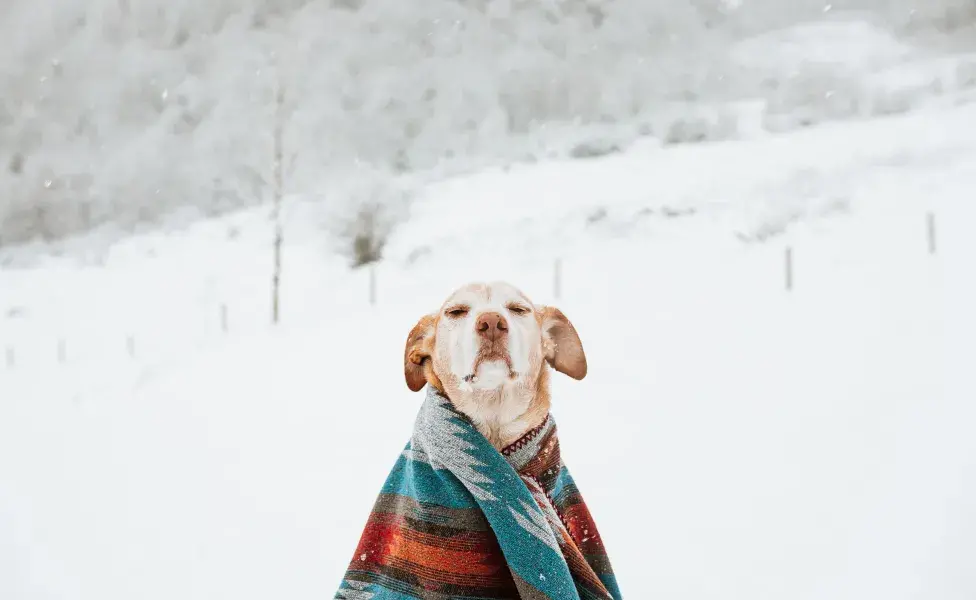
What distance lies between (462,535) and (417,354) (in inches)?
24.4

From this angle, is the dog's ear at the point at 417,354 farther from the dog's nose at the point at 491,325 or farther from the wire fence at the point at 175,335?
the wire fence at the point at 175,335

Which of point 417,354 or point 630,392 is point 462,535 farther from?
point 630,392

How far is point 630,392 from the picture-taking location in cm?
537

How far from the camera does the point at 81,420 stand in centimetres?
698

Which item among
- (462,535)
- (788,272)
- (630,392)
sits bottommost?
(630,392)

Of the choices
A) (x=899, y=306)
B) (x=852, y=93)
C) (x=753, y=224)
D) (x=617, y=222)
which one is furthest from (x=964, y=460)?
(x=852, y=93)

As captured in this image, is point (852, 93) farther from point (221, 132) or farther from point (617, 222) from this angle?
point (221, 132)

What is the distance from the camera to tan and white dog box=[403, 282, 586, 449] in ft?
5.30

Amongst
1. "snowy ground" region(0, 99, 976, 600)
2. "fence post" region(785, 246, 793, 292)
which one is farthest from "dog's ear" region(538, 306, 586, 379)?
"fence post" region(785, 246, 793, 292)

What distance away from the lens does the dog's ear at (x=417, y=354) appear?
182 cm

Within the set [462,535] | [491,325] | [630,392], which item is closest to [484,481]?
[462,535]

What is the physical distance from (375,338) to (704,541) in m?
6.05

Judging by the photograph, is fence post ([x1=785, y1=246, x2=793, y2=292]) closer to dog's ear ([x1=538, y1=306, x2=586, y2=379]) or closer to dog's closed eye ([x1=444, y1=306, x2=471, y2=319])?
dog's ear ([x1=538, y1=306, x2=586, y2=379])

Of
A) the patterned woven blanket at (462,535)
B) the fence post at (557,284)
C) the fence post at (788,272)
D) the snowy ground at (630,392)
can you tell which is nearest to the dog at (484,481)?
the patterned woven blanket at (462,535)
